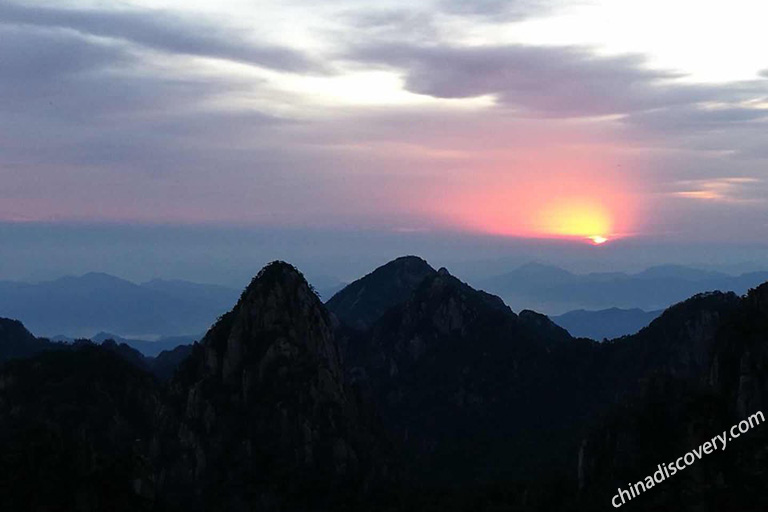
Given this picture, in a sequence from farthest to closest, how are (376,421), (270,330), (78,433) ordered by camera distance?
1. (376,421)
2. (270,330)
3. (78,433)

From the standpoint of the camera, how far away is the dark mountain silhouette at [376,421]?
274 feet

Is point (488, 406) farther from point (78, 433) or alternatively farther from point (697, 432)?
point (697, 432)

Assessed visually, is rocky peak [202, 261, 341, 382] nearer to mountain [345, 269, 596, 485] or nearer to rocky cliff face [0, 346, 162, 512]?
rocky cliff face [0, 346, 162, 512]

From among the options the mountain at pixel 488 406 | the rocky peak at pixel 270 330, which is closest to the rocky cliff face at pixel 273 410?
the rocky peak at pixel 270 330

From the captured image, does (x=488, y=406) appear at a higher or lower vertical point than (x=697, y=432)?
lower

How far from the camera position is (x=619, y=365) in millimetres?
179875

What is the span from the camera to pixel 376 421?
452 feet

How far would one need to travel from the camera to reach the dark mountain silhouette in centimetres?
8356

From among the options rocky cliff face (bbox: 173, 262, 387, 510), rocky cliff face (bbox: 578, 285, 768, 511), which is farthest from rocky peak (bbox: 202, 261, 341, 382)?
rocky cliff face (bbox: 578, 285, 768, 511)

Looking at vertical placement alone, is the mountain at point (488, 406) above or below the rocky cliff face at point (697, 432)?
below

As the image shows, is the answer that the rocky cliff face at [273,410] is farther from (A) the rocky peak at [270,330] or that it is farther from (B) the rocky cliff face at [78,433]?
(B) the rocky cliff face at [78,433]

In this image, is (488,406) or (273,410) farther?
(488,406)

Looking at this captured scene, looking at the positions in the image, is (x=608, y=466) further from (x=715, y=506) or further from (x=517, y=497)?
(x=715, y=506)

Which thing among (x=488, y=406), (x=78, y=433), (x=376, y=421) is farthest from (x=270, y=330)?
(x=488, y=406)
